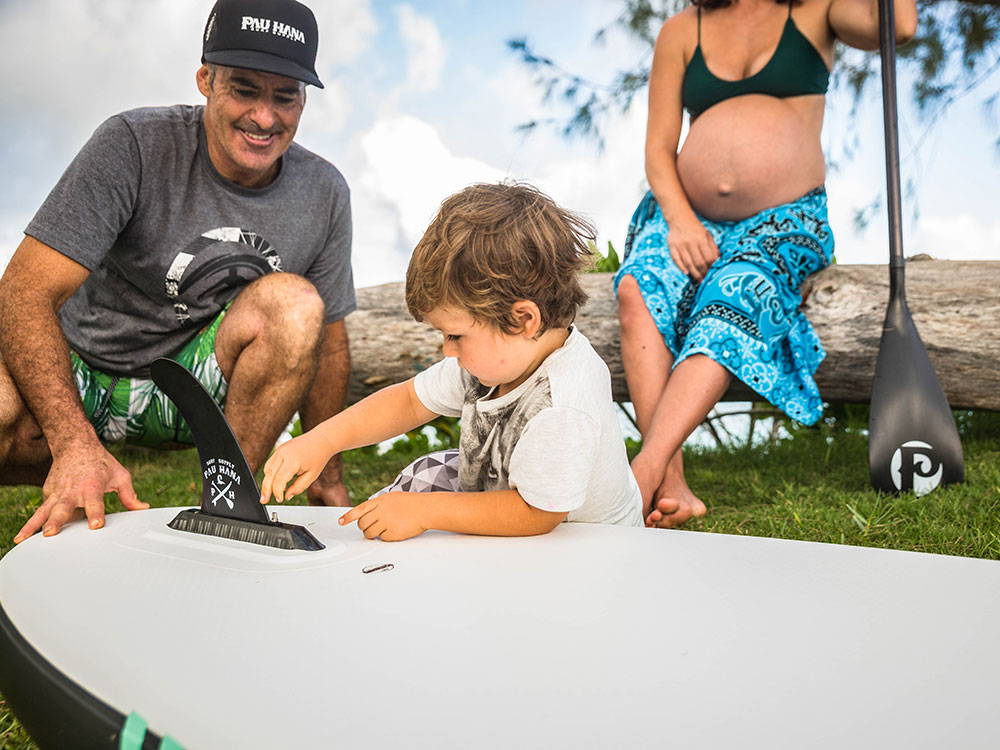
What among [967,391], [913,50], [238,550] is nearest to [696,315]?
[967,391]

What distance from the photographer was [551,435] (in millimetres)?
1258

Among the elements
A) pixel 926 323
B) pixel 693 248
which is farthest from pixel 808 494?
pixel 926 323

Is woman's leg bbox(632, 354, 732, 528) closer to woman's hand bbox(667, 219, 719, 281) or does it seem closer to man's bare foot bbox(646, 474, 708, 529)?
man's bare foot bbox(646, 474, 708, 529)

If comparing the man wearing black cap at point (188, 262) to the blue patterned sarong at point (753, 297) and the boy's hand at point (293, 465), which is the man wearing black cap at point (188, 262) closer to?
the boy's hand at point (293, 465)

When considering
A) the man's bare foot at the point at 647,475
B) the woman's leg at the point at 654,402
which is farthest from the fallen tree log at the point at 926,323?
the man's bare foot at the point at 647,475

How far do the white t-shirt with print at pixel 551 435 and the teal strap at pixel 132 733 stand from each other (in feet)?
2.09

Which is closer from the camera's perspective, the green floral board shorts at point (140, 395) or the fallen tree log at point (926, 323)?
the green floral board shorts at point (140, 395)

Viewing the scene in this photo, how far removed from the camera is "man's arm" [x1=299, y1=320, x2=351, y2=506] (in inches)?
101

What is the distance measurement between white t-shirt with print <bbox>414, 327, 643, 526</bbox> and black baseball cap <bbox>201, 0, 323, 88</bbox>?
962 millimetres

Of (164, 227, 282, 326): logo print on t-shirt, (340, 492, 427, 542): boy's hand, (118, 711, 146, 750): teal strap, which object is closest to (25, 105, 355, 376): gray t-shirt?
(164, 227, 282, 326): logo print on t-shirt

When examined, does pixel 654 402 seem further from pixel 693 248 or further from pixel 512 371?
pixel 512 371

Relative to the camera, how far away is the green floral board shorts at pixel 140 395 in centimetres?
223

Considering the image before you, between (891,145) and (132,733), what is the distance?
98.7 inches

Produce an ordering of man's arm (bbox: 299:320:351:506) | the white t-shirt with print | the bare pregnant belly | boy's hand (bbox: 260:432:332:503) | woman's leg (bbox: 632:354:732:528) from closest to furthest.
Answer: the white t-shirt with print → boy's hand (bbox: 260:432:332:503) → woman's leg (bbox: 632:354:732:528) → the bare pregnant belly → man's arm (bbox: 299:320:351:506)
